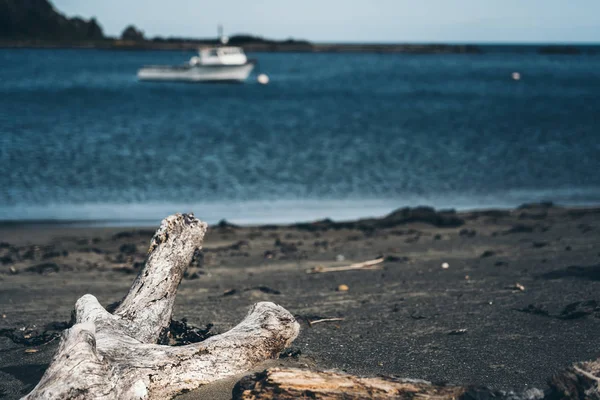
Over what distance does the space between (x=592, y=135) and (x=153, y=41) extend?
148 metres

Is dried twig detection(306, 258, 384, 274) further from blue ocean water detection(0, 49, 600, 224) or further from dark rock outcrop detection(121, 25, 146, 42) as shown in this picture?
dark rock outcrop detection(121, 25, 146, 42)

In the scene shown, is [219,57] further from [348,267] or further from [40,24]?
[40,24]

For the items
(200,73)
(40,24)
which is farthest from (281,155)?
(40,24)

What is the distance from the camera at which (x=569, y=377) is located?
11.1 ft

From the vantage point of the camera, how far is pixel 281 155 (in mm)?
23609

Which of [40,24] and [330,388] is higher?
[40,24]

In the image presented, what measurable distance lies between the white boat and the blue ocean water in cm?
1555

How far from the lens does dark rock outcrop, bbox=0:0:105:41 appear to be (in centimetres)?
14875

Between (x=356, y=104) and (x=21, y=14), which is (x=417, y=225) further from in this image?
(x=21, y=14)

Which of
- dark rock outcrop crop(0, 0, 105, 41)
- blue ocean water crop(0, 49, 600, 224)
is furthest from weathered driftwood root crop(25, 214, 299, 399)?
dark rock outcrop crop(0, 0, 105, 41)

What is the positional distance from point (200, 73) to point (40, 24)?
339ft

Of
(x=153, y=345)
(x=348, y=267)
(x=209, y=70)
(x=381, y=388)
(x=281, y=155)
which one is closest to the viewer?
(x=381, y=388)

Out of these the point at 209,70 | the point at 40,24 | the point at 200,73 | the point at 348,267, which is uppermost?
the point at 40,24

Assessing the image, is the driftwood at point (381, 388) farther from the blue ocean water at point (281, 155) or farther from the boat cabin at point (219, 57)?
the boat cabin at point (219, 57)
